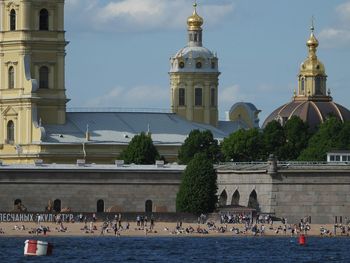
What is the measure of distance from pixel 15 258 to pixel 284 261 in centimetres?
1713

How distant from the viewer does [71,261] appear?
19175 cm

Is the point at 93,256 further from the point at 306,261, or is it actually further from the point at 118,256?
the point at 306,261

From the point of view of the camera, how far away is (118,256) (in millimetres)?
197250

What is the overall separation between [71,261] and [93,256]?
5396mm

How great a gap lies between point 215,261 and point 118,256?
7.54m

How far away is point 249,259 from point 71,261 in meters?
11.9

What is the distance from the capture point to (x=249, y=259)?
196 meters

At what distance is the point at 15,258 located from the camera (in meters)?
194

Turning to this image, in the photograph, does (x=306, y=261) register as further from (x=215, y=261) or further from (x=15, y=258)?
(x=15, y=258)

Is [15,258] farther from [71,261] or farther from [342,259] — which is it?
[342,259]

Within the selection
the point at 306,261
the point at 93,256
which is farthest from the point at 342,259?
the point at 93,256

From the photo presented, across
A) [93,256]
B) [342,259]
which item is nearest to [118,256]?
[93,256]

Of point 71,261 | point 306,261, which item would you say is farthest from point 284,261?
point 71,261

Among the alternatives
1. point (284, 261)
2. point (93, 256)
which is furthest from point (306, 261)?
point (93, 256)
